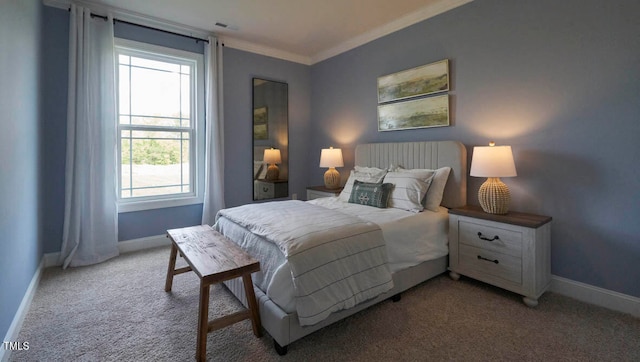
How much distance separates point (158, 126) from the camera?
11.9ft

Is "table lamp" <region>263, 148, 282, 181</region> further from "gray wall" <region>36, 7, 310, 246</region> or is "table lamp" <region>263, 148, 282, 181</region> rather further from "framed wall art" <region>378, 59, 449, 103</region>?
"framed wall art" <region>378, 59, 449, 103</region>

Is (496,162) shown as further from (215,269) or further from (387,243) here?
(215,269)

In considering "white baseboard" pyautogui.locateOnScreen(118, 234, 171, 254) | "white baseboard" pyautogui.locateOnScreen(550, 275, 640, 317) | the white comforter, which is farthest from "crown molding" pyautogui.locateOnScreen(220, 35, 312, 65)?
"white baseboard" pyautogui.locateOnScreen(550, 275, 640, 317)

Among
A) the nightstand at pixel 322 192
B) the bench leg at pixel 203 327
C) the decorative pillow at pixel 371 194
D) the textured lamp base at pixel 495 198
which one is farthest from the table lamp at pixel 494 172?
the bench leg at pixel 203 327

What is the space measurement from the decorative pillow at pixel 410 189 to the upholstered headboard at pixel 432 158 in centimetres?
20

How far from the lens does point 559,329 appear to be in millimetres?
1897

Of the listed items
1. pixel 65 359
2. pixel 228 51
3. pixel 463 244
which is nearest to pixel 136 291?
pixel 65 359

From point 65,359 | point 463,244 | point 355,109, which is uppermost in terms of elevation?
point 355,109

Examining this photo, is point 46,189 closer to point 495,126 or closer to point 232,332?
point 232,332

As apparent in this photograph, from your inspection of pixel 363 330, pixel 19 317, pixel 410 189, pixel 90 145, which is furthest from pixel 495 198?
pixel 90 145

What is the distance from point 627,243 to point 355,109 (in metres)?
3.01

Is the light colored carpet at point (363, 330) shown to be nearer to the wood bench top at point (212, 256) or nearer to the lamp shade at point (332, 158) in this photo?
the wood bench top at point (212, 256)

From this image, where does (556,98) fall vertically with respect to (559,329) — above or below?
above

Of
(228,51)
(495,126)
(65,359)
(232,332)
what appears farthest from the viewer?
(228,51)
